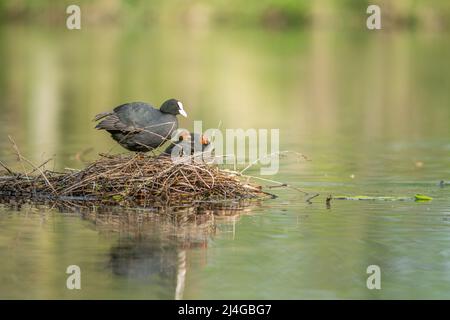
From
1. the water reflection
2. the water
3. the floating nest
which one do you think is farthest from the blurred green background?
the water reflection

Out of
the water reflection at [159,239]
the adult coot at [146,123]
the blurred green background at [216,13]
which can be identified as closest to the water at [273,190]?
the water reflection at [159,239]

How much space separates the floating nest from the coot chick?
1.40 feet

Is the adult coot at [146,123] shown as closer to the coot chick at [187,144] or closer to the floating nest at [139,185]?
the floating nest at [139,185]

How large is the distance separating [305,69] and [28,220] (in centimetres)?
3299

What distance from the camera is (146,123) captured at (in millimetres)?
13609

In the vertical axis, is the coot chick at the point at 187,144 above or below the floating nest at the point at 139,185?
above

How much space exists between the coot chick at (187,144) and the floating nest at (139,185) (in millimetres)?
428

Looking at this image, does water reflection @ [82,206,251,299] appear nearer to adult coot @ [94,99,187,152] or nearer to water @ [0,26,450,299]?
water @ [0,26,450,299]

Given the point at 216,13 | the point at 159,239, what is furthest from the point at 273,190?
the point at 216,13

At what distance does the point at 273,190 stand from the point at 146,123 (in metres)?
2.04

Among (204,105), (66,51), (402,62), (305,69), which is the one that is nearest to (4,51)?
(66,51)

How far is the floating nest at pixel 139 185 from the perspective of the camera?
13.4 m
